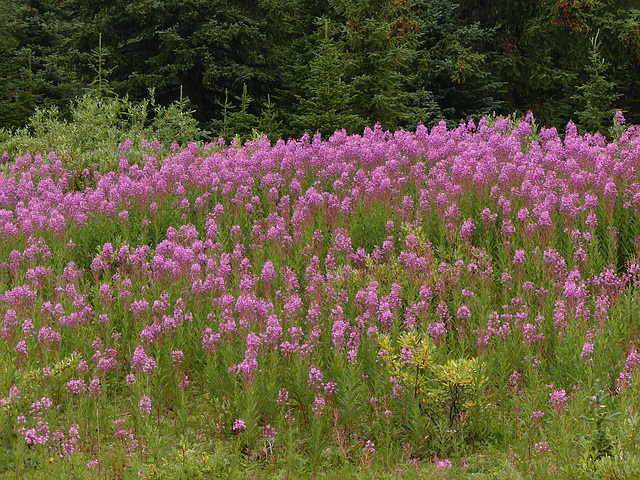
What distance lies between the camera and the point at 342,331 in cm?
571

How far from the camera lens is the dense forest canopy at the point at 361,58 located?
17.4 m

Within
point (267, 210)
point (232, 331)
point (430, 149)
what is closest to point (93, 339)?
point (232, 331)

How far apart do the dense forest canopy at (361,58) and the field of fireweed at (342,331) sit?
7930mm

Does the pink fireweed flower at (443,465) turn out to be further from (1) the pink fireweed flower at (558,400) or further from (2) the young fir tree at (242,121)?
(2) the young fir tree at (242,121)

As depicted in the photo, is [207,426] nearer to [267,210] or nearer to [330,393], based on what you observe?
[330,393]

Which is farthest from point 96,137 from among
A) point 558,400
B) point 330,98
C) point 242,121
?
point 558,400

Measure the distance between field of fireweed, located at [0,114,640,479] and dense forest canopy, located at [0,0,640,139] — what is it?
7930mm

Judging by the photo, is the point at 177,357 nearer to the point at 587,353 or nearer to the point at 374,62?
the point at 587,353

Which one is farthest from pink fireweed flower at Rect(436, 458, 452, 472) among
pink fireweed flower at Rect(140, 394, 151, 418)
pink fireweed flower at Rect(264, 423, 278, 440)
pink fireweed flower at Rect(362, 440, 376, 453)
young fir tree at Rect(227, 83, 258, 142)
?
young fir tree at Rect(227, 83, 258, 142)

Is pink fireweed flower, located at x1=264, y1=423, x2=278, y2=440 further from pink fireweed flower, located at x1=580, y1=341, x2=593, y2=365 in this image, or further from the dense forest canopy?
the dense forest canopy

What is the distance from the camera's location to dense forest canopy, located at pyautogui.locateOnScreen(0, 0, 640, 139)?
17.4m

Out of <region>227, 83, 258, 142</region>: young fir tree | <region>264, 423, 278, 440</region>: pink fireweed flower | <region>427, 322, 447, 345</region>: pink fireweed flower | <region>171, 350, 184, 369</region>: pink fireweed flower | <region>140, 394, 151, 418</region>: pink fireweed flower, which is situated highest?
<region>227, 83, 258, 142</region>: young fir tree

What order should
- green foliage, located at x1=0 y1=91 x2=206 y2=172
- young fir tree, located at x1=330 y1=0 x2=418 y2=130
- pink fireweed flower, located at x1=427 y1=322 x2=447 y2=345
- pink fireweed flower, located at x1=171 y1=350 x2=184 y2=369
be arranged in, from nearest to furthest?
pink fireweed flower, located at x1=427 y1=322 x2=447 y2=345 < pink fireweed flower, located at x1=171 y1=350 x2=184 y2=369 < green foliage, located at x1=0 y1=91 x2=206 y2=172 < young fir tree, located at x1=330 y1=0 x2=418 y2=130

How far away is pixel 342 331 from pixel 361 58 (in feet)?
40.9
